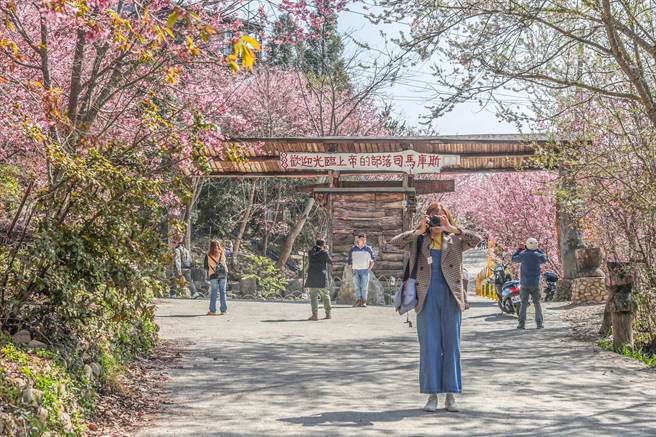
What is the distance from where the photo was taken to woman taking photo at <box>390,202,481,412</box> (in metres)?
8.05

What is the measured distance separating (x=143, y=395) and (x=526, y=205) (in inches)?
1180

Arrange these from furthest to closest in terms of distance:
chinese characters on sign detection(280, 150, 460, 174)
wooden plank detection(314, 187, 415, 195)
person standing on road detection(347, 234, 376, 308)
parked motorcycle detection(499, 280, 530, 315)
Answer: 1. wooden plank detection(314, 187, 415, 195)
2. chinese characters on sign detection(280, 150, 460, 174)
3. person standing on road detection(347, 234, 376, 308)
4. parked motorcycle detection(499, 280, 530, 315)

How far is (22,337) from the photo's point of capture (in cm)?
784

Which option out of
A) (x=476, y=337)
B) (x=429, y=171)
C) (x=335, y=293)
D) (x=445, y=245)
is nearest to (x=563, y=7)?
(x=445, y=245)

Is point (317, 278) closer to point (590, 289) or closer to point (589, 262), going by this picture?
point (590, 289)

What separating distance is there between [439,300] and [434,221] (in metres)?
0.77

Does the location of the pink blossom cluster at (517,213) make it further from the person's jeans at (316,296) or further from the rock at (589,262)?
the person's jeans at (316,296)

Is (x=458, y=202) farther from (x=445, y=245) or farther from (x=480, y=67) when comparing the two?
(x=445, y=245)

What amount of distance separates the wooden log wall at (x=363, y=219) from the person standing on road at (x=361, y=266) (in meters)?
4.27

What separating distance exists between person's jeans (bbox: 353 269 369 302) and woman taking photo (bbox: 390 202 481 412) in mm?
13010

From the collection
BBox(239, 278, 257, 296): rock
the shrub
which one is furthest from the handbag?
BBox(239, 278, 257, 296): rock

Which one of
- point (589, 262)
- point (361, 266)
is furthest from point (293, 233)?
point (589, 262)

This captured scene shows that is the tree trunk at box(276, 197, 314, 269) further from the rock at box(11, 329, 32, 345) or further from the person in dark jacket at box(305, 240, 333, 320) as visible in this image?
the rock at box(11, 329, 32, 345)

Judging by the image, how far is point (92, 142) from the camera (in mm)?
9734
